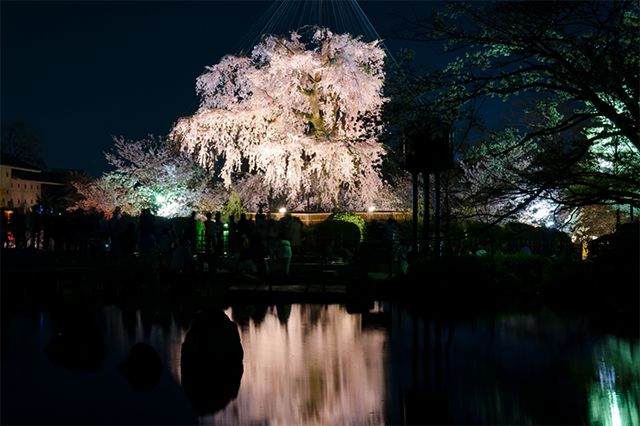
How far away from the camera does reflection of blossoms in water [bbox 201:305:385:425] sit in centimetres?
1063

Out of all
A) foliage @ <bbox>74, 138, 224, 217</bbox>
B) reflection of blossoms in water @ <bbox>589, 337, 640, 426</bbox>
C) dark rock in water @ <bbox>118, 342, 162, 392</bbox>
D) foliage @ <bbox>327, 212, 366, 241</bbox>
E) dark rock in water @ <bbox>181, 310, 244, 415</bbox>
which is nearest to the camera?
reflection of blossoms in water @ <bbox>589, 337, 640, 426</bbox>

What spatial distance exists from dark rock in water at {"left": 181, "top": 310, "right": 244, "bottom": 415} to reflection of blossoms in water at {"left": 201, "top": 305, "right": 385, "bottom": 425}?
0.32 m

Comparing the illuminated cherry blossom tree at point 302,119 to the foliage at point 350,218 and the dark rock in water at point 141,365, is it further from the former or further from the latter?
the dark rock in water at point 141,365

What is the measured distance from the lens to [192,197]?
48.0 m

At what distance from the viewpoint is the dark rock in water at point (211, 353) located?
41.4ft

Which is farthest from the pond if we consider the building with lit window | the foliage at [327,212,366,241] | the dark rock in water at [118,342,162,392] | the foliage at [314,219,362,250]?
the building with lit window

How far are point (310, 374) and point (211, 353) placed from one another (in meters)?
1.62

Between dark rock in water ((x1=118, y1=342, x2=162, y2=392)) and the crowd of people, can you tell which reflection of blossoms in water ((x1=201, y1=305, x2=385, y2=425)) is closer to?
dark rock in water ((x1=118, y1=342, x2=162, y2=392))

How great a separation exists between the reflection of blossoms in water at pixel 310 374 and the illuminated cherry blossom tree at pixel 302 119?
20.5m

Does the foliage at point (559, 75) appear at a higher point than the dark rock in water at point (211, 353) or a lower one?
higher

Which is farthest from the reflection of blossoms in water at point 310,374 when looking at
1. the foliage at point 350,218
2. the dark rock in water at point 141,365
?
the foliage at point 350,218

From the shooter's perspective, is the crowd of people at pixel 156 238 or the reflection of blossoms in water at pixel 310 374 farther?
the crowd of people at pixel 156 238

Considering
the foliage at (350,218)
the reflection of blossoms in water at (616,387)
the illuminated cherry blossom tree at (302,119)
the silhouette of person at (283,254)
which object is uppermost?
the illuminated cherry blossom tree at (302,119)

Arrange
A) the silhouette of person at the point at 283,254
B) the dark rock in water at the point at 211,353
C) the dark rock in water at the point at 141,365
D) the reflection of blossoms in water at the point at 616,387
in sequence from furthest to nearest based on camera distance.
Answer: the silhouette of person at the point at 283,254
the dark rock in water at the point at 141,365
the dark rock in water at the point at 211,353
the reflection of blossoms in water at the point at 616,387
